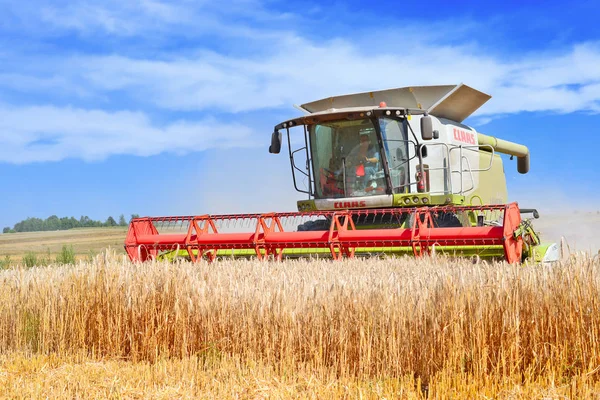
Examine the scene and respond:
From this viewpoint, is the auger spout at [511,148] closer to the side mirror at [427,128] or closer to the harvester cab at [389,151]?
the harvester cab at [389,151]

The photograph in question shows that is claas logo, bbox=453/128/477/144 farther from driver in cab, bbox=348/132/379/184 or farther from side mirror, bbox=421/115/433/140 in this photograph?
side mirror, bbox=421/115/433/140

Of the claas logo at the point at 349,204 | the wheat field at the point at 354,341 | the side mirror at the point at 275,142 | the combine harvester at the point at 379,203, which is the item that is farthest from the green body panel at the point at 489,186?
the wheat field at the point at 354,341

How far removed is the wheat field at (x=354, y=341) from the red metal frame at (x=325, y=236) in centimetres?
158

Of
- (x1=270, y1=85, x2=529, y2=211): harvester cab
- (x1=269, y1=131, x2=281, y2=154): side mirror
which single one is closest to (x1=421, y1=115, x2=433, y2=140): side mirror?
(x1=270, y1=85, x2=529, y2=211): harvester cab

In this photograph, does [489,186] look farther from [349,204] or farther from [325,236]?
[325,236]

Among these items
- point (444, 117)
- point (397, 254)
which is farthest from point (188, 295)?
point (444, 117)

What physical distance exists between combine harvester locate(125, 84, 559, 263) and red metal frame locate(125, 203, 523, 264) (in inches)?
0.5


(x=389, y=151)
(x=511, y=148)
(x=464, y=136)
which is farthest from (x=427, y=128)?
(x=511, y=148)

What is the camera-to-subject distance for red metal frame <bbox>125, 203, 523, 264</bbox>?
20.3 ft

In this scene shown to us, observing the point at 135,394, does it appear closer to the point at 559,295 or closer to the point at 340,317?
the point at 340,317

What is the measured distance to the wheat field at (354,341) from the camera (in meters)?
3.40

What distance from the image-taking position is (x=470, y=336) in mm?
3479

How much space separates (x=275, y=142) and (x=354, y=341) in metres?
4.95

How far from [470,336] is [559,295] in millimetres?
574
